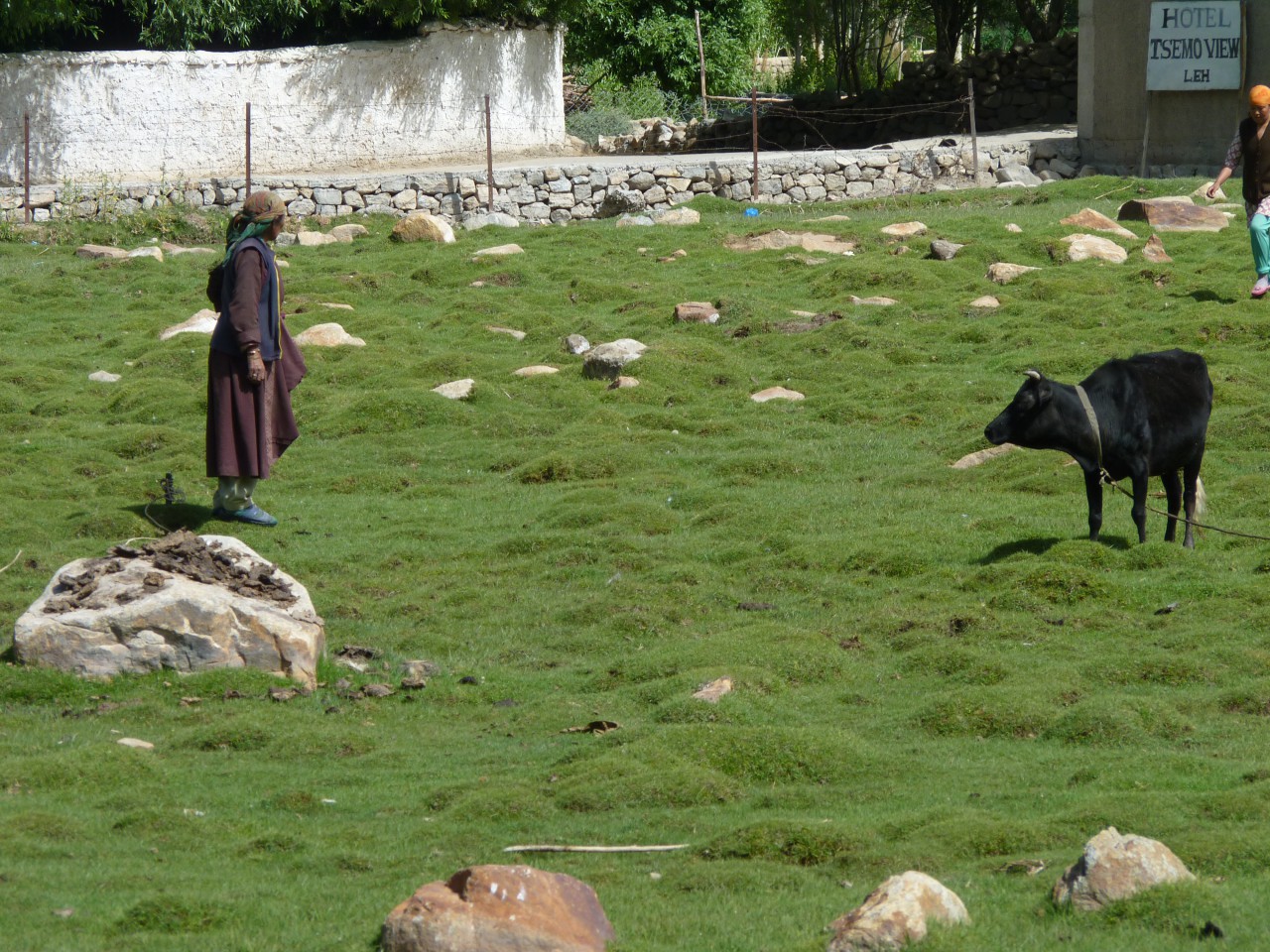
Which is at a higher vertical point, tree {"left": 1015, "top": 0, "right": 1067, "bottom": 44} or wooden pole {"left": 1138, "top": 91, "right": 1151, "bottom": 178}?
tree {"left": 1015, "top": 0, "right": 1067, "bottom": 44}

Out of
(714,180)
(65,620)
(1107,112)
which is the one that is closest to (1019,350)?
(65,620)

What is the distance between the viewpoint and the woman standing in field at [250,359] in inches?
447

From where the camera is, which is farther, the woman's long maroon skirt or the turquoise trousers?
the turquoise trousers

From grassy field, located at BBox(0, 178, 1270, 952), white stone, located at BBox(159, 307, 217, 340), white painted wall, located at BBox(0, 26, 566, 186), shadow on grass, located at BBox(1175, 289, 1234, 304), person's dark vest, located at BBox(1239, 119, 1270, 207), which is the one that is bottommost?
grassy field, located at BBox(0, 178, 1270, 952)

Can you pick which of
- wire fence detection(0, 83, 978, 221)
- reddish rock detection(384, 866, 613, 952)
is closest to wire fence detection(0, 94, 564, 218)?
wire fence detection(0, 83, 978, 221)

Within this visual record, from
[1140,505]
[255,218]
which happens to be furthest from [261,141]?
[1140,505]

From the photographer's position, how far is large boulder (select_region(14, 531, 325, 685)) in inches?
352

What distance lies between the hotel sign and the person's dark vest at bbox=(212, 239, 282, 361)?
22.7 m

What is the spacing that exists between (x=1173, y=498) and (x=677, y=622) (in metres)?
3.68

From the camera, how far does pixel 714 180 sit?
29422mm

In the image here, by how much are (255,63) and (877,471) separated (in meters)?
19.6

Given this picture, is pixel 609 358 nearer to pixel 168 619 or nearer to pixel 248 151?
pixel 168 619

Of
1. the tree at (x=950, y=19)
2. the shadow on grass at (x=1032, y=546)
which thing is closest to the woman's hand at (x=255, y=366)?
the shadow on grass at (x=1032, y=546)

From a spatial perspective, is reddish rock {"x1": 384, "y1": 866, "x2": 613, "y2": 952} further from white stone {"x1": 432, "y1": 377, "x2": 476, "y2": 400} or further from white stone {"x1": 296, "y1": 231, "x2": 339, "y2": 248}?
white stone {"x1": 296, "y1": 231, "x2": 339, "y2": 248}
